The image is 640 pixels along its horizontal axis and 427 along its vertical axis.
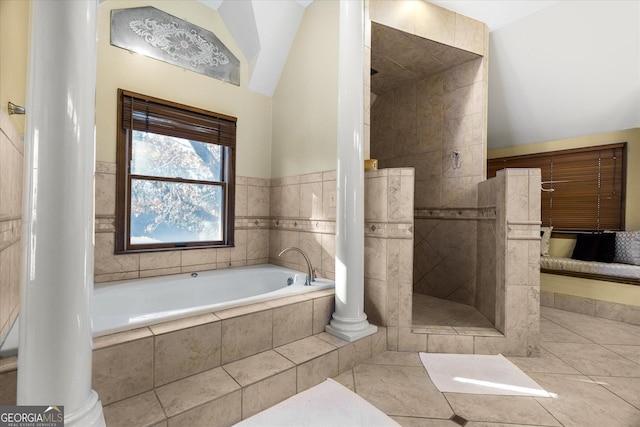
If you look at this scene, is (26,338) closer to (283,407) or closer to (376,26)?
(283,407)

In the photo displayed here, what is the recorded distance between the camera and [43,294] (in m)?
0.91

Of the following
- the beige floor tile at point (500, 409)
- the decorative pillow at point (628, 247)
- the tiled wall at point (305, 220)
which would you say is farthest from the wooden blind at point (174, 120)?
the decorative pillow at point (628, 247)

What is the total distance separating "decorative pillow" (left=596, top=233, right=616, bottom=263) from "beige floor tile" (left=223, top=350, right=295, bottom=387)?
3348mm

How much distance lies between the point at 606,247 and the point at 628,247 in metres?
0.16

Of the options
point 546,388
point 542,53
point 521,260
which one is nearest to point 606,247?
point 521,260

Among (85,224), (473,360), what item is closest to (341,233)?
(473,360)

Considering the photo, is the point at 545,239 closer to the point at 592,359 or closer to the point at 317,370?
the point at 592,359

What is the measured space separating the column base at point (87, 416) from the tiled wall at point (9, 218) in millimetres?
529

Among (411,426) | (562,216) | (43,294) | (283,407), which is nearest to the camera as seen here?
(43,294)

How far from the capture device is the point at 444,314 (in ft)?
8.57

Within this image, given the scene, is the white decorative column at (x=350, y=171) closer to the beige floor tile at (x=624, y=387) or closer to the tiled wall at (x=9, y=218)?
the beige floor tile at (x=624, y=387)

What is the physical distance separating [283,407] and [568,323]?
9.00 feet

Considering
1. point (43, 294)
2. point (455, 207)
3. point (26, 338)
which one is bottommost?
point (26, 338)

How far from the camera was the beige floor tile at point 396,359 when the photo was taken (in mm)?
1970
